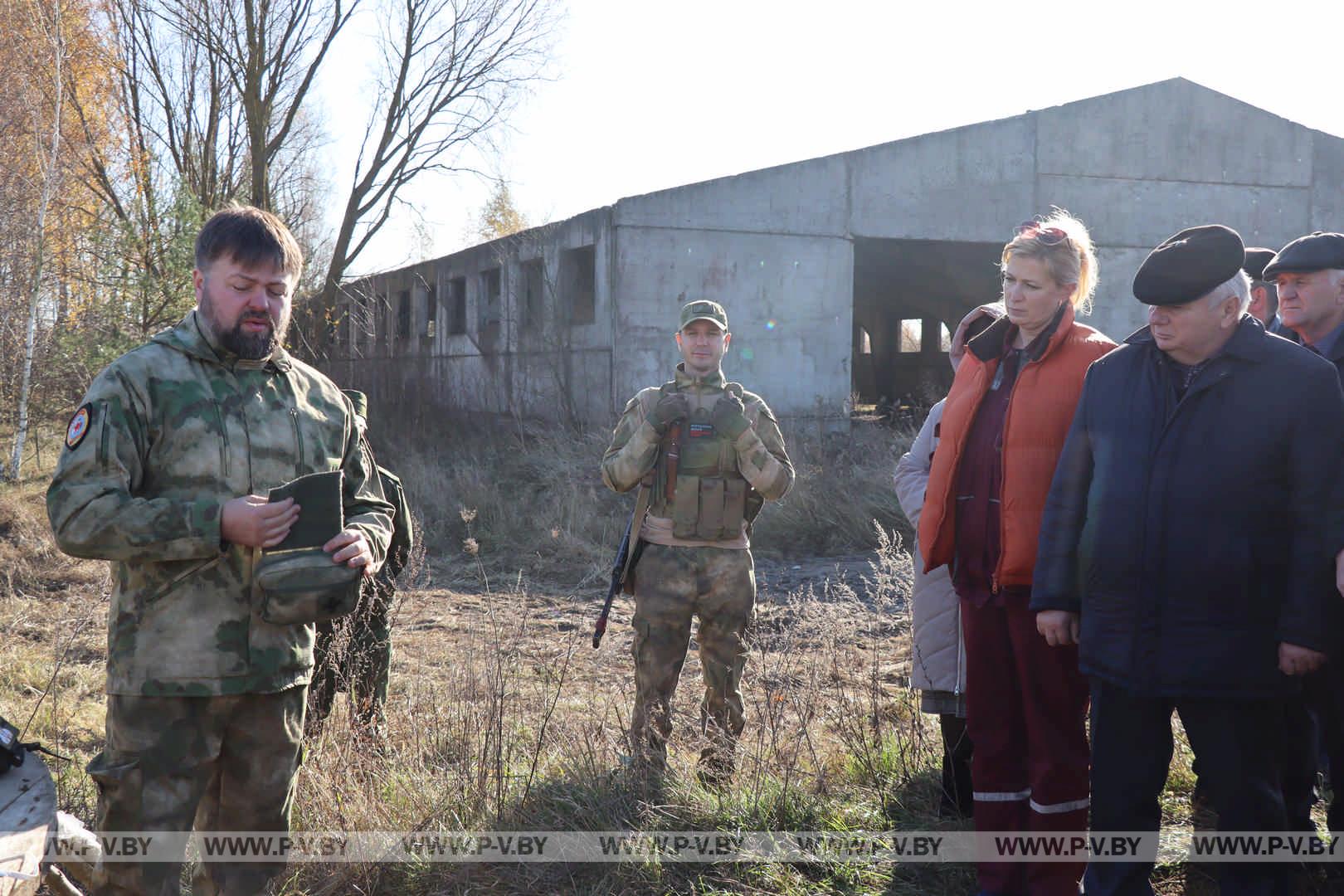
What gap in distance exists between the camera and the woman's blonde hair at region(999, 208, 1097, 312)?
3105 millimetres

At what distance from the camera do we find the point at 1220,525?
255 centimetres

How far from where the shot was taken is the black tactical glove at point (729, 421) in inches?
162

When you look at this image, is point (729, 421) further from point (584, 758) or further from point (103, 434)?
point (103, 434)

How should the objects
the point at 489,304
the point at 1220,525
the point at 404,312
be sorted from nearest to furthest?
the point at 1220,525 → the point at 489,304 → the point at 404,312

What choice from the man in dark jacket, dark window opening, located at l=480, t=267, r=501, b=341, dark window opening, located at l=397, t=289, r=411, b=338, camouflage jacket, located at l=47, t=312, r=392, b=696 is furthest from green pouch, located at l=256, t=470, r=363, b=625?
dark window opening, located at l=397, t=289, r=411, b=338

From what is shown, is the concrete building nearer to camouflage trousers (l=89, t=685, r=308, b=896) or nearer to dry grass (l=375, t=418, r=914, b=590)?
dry grass (l=375, t=418, r=914, b=590)

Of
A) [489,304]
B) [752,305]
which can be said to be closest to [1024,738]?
[752,305]

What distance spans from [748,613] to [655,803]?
0.96 meters

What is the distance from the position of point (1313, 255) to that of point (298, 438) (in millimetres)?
3505

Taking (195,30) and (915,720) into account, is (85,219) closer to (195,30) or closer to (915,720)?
(195,30)

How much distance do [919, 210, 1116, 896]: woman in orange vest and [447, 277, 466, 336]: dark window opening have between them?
17.8 metres

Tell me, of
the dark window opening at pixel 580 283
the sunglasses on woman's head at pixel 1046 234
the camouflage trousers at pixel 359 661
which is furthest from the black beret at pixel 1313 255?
the dark window opening at pixel 580 283

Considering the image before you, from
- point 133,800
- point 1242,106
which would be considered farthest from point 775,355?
point 133,800

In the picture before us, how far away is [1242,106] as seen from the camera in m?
16.0
